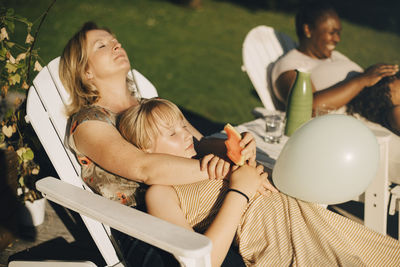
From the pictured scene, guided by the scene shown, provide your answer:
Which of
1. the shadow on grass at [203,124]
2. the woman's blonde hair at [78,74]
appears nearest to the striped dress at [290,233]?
the woman's blonde hair at [78,74]

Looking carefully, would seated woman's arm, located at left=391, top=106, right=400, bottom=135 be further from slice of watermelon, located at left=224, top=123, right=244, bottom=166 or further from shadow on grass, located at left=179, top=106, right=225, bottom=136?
shadow on grass, located at left=179, top=106, right=225, bottom=136

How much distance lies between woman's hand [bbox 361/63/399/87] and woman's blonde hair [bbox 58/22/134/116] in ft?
7.40

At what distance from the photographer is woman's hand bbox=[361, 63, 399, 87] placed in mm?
3262

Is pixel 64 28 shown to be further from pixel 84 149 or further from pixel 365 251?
pixel 365 251

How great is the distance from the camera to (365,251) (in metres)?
1.81

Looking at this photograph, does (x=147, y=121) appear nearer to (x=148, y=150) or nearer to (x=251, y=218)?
(x=148, y=150)

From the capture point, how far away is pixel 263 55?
394 centimetres

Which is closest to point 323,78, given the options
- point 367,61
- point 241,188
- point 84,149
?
point 241,188

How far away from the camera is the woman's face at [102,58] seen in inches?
87.8

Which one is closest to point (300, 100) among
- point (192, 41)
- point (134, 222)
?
point (134, 222)

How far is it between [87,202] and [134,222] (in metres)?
0.30

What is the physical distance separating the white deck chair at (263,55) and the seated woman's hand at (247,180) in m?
1.82

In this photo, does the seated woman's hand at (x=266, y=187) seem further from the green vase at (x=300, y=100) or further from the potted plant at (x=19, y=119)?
the potted plant at (x=19, y=119)

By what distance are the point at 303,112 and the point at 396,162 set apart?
27.9 inches
